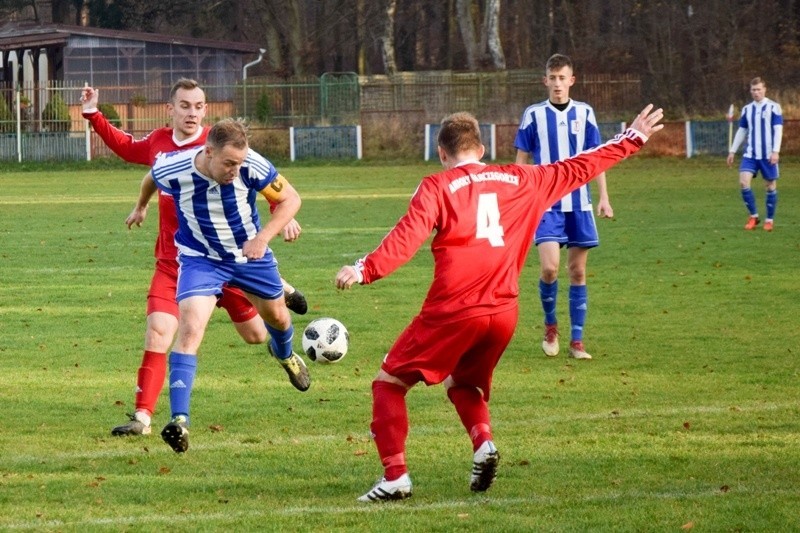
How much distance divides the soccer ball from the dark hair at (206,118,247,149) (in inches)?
58.1

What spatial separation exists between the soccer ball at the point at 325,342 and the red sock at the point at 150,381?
2.75ft

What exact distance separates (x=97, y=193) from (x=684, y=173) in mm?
13841

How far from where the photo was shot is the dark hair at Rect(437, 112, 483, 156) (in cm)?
591

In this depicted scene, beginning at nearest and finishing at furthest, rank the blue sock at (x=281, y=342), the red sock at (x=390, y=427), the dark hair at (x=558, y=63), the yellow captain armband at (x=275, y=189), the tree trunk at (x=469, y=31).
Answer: the red sock at (x=390, y=427), the yellow captain armband at (x=275, y=189), the blue sock at (x=281, y=342), the dark hair at (x=558, y=63), the tree trunk at (x=469, y=31)

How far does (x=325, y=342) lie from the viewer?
770 centimetres

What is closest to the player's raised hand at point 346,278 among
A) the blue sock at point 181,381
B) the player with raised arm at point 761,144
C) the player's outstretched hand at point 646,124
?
the blue sock at point 181,381

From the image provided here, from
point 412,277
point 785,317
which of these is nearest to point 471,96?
point 412,277

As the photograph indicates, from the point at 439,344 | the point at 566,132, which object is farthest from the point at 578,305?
the point at 439,344

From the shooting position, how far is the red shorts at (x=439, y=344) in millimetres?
5730

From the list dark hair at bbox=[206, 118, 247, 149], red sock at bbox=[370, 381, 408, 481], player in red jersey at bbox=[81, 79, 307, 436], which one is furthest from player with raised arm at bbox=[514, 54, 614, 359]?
red sock at bbox=[370, 381, 408, 481]

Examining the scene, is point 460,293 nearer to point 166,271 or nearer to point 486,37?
point 166,271

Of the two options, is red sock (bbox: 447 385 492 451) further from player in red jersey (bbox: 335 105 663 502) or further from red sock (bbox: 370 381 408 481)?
red sock (bbox: 370 381 408 481)

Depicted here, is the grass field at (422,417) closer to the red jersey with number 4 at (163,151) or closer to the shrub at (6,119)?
the red jersey with number 4 at (163,151)

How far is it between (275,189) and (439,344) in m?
1.80
